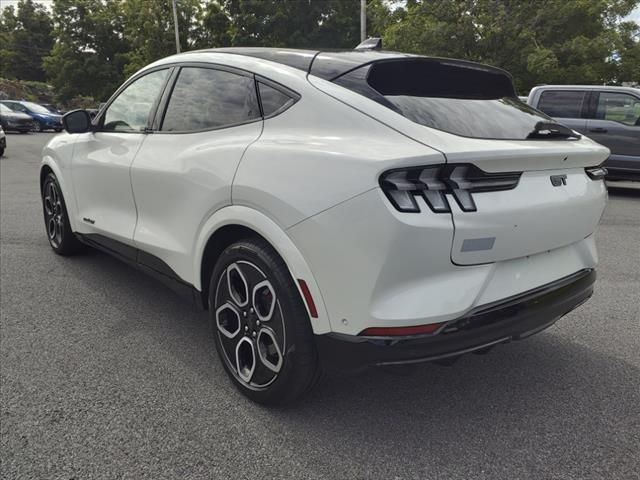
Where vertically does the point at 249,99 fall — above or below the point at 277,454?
above

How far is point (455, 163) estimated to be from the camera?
71.9 inches

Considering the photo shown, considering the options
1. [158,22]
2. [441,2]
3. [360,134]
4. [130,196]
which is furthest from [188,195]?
[158,22]

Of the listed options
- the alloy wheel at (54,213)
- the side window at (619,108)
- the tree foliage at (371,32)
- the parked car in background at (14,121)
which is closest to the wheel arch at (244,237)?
the alloy wheel at (54,213)

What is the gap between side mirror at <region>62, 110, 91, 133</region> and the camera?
151 inches

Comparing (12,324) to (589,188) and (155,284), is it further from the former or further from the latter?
(589,188)

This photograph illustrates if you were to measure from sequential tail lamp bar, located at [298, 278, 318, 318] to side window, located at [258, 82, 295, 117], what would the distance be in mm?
834

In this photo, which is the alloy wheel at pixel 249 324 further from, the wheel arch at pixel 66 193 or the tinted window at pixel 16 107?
the tinted window at pixel 16 107

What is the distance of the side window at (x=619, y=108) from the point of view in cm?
846

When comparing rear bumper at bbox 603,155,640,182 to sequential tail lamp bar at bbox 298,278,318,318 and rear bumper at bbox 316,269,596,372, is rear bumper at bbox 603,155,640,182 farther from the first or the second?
sequential tail lamp bar at bbox 298,278,318,318

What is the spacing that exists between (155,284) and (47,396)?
165 centimetres

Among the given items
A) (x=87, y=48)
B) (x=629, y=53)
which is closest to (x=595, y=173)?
(x=629, y=53)

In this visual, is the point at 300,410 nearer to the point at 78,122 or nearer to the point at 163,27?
the point at 78,122

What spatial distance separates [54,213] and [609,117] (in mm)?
8614

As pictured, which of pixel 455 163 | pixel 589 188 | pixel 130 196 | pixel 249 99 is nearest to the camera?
pixel 455 163
